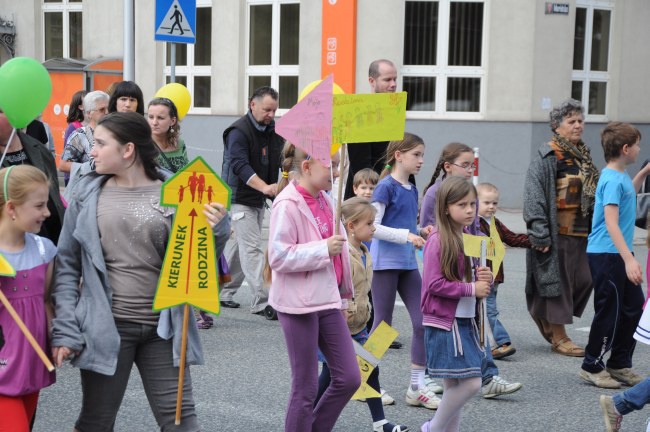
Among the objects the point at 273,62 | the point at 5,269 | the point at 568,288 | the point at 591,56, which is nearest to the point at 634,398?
the point at 568,288

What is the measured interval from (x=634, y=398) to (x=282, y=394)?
222cm

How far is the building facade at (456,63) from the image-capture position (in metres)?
18.7

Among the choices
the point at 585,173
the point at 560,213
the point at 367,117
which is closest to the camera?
the point at 367,117

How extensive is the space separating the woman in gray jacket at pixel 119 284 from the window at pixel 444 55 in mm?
15713

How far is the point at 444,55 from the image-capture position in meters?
19.6

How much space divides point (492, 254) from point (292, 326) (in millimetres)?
1325

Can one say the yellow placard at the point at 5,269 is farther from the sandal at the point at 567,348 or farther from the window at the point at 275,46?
the window at the point at 275,46

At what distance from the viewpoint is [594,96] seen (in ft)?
66.9

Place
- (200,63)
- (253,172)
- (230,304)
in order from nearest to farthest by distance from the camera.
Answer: (253,172), (230,304), (200,63)

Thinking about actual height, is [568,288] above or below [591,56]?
below

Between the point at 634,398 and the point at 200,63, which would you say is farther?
the point at 200,63

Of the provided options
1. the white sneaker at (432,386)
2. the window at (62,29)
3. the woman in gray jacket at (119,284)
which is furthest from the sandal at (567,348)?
the window at (62,29)

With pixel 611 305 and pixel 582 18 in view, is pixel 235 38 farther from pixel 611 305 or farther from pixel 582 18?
pixel 611 305

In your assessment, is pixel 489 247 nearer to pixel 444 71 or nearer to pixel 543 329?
pixel 543 329
